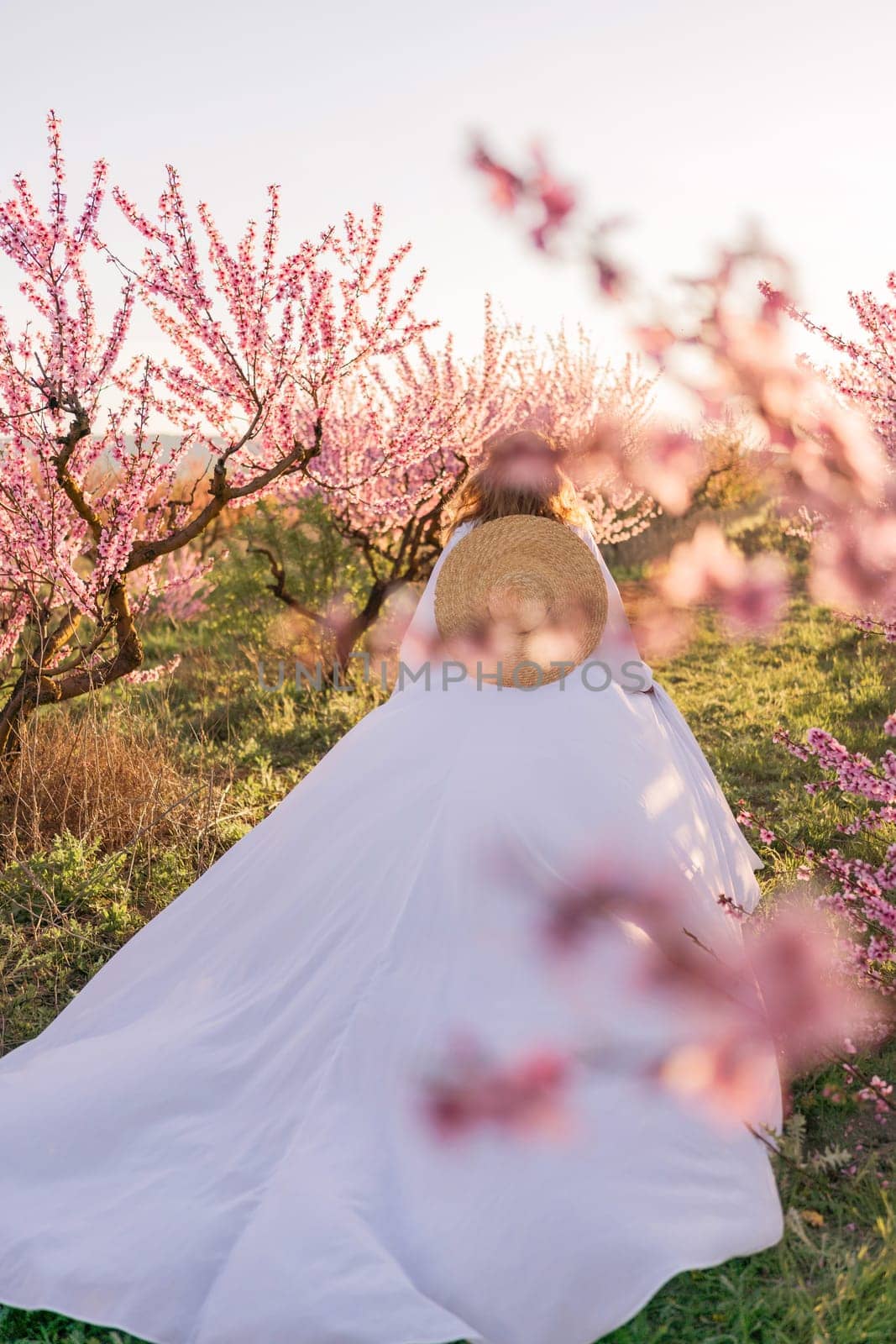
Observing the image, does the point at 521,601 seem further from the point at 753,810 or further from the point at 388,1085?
the point at 753,810

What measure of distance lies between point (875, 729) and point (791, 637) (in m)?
3.35

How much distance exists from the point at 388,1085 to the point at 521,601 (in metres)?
1.38

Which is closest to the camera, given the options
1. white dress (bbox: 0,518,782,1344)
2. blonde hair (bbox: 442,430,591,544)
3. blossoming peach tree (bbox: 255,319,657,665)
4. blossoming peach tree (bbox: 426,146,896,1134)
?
blossoming peach tree (bbox: 426,146,896,1134)

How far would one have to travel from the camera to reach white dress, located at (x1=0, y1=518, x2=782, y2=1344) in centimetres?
198

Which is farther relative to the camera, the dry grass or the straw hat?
the dry grass

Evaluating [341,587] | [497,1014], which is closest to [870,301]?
[497,1014]

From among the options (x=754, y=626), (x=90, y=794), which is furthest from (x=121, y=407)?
(x=754, y=626)

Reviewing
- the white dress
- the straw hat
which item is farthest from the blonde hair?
the white dress

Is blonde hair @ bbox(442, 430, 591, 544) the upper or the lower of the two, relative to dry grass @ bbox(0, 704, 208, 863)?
upper

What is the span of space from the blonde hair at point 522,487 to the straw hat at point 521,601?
0.18 m

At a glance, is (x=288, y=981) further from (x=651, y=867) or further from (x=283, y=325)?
(x=283, y=325)

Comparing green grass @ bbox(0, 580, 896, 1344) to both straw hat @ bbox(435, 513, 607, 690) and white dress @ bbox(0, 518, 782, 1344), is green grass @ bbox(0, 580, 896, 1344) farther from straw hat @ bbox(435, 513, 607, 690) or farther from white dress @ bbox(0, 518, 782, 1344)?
straw hat @ bbox(435, 513, 607, 690)

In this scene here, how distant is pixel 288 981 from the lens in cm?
264

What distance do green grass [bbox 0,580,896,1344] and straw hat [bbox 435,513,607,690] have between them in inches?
55.1
